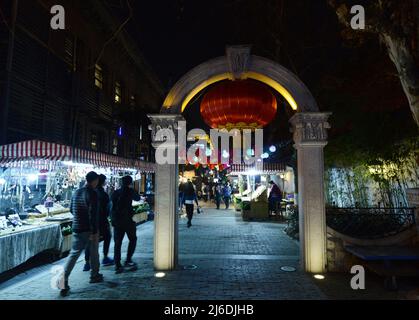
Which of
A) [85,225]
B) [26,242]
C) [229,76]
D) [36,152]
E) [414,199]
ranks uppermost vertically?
[229,76]

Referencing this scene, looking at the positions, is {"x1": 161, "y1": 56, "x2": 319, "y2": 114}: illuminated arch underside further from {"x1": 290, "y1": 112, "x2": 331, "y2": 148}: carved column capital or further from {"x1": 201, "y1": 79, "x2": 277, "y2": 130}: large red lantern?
{"x1": 201, "y1": 79, "x2": 277, "y2": 130}: large red lantern

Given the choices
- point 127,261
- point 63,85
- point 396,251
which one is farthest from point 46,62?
point 396,251

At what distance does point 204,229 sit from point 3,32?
10.7 m

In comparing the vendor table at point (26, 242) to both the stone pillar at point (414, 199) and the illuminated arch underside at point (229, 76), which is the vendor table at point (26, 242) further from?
the stone pillar at point (414, 199)

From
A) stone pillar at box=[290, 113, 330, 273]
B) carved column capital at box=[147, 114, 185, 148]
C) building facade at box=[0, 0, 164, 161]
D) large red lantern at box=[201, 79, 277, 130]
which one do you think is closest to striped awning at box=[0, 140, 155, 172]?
carved column capital at box=[147, 114, 185, 148]

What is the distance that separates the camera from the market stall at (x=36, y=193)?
21.2ft

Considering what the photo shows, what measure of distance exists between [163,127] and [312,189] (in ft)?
12.6

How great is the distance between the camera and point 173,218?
6.80 m

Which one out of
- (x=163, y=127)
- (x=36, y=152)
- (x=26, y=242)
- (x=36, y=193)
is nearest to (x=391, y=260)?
(x=163, y=127)

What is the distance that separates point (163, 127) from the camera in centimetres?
684

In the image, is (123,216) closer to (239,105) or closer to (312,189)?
(239,105)

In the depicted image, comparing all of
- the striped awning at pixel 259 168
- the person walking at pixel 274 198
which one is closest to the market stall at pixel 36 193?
the striped awning at pixel 259 168
